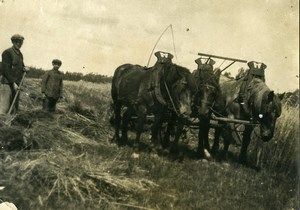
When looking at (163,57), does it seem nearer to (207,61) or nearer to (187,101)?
(187,101)

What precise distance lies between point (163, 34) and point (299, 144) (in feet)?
10.2

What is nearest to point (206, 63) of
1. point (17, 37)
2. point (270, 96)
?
point (270, 96)

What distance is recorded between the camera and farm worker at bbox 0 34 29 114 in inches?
273

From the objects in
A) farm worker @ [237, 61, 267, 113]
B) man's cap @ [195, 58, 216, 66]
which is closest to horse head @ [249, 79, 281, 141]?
farm worker @ [237, 61, 267, 113]

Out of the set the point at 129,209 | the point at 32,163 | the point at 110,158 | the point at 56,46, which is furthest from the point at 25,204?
the point at 56,46

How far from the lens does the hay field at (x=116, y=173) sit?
5211 millimetres

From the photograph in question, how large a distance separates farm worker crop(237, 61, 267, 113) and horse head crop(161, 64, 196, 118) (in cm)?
105

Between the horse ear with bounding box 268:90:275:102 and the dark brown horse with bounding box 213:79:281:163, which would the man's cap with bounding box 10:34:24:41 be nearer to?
the dark brown horse with bounding box 213:79:281:163

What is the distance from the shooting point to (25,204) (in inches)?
197

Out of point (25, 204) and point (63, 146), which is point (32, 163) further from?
point (63, 146)

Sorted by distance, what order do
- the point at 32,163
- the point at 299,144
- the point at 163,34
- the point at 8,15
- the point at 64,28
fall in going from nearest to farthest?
the point at 32,163 < the point at 8,15 < the point at 64,28 < the point at 163,34 < the point at 299,144

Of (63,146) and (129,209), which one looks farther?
(63,146)

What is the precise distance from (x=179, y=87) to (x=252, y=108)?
144 cm

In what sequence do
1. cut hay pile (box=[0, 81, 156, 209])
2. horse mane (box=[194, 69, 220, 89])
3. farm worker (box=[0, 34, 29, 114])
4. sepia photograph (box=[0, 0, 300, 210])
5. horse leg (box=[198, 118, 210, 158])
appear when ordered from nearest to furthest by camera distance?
cut hay pile (box=[0, 81, 156, 209])
sepia photograph (box=[0, 0, 300, 210])
farm worker (box=[0, 34, 29, 114])
horse mane (box=[194, 69, 220, 89])
horse leg (box=[198, 118, 210, 158])
